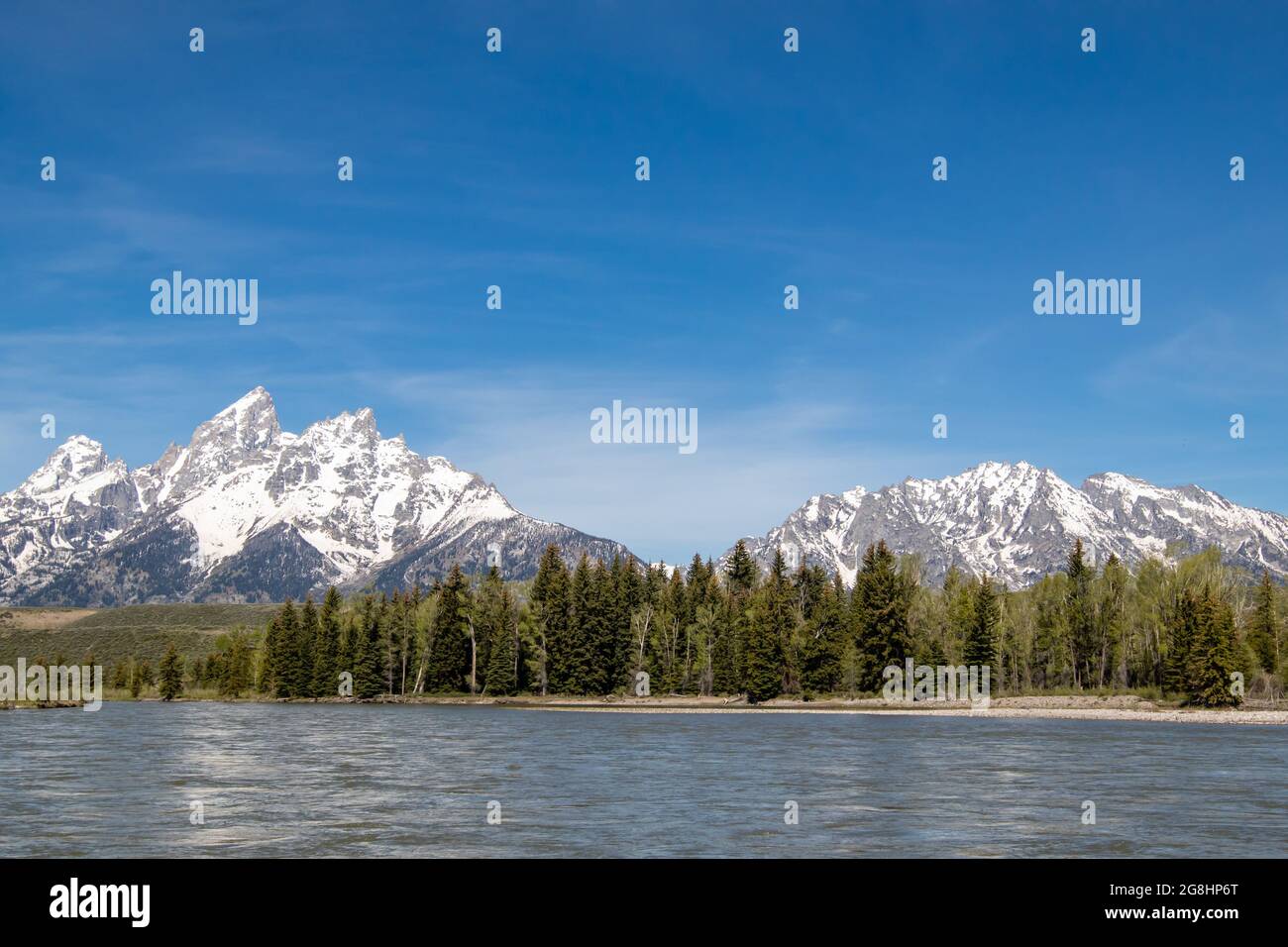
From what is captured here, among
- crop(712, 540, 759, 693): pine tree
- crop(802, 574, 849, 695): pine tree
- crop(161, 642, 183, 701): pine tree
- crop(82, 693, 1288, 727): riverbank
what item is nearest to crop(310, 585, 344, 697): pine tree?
crop(82, 693, 1288, 727): riverbank

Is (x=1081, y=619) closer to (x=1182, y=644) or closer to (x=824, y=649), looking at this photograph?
(x=1182, y=644)

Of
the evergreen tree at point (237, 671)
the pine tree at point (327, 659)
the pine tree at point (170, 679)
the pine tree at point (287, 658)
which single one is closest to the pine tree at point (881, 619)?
the pine tree at point (327, 659)

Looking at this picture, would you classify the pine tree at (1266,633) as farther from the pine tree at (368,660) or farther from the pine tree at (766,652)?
the pine tree at (368,660)

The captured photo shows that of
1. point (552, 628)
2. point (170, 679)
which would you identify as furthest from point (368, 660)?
point (170, 679)

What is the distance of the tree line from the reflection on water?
57.7 m

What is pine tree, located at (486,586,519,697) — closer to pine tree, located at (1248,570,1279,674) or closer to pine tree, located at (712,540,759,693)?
pine tree, located at (712,540,759,693)

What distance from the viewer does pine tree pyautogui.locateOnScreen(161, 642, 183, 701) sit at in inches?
7190

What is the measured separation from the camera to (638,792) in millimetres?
45219

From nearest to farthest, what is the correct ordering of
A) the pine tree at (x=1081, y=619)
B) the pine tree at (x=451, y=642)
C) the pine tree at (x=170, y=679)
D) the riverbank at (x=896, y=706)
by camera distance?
the riverbank at (x=896, y=706), the pine tree at (x=1081, y=619), the pine tree at (x=451, y=642), the pine tree at (x=170, y=679)

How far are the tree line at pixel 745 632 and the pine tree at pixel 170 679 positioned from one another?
12435mm

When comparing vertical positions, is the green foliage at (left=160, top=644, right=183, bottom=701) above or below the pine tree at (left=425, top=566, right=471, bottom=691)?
below

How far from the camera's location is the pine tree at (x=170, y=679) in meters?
183
